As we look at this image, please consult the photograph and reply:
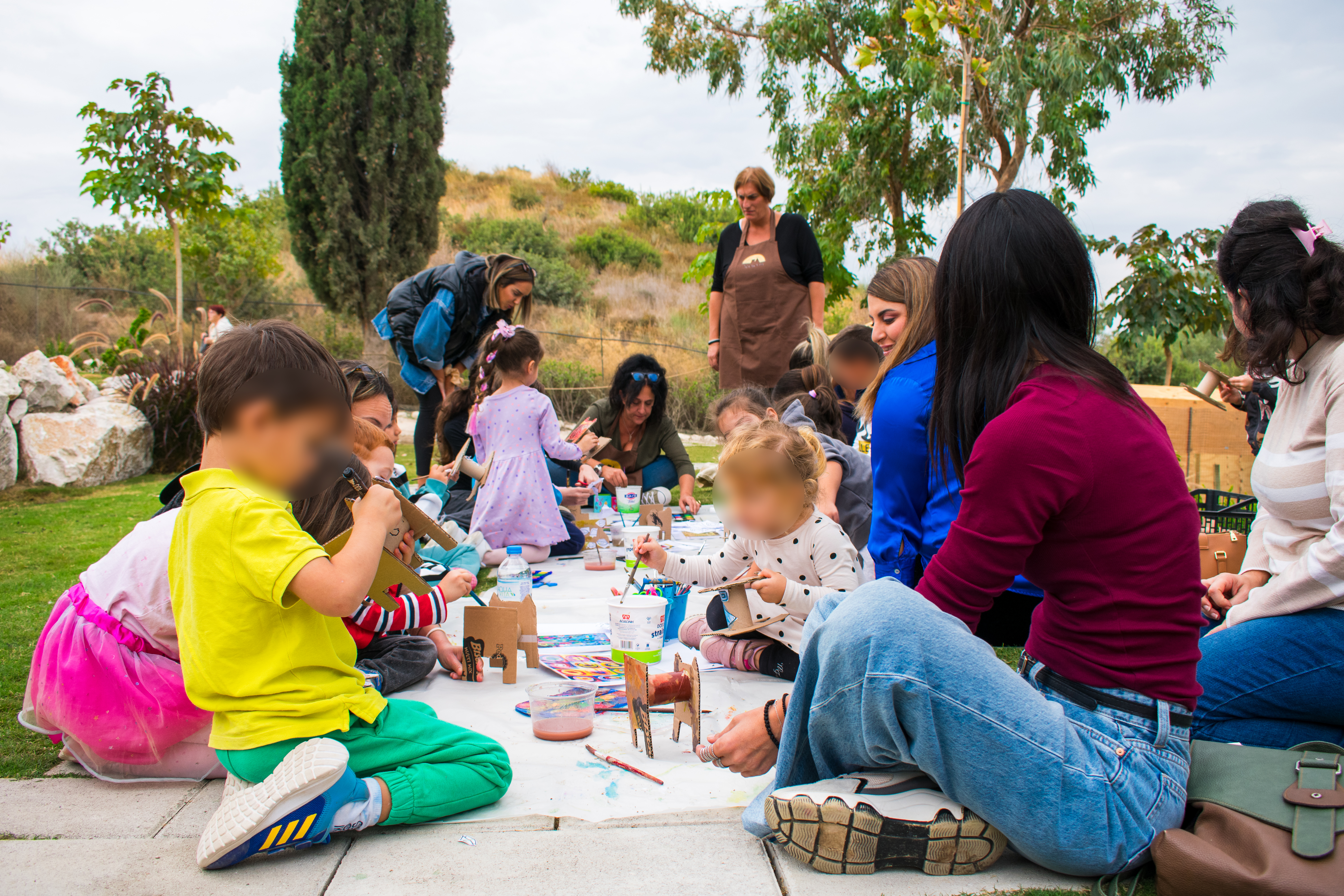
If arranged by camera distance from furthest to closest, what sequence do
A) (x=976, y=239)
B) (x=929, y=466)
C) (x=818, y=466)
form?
(x=818, y=466) → (x=929, y=466) → (x=976, y=239)

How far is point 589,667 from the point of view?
300 centimetres

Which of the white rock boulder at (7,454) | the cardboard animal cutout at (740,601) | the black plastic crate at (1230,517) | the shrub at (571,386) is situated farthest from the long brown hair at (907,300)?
the shrub at (571,386)

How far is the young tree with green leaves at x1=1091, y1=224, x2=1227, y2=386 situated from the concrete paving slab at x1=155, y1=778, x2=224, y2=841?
8.35m

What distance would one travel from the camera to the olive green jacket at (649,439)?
614 centimetres

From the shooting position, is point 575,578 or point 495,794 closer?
point 495,794

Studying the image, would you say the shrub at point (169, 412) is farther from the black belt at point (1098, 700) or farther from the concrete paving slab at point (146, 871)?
the black belt at point (1098, 700)

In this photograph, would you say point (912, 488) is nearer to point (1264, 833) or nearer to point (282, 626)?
point (1264, 833)

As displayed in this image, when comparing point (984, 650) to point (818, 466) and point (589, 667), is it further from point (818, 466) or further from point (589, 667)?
point (589, 667)

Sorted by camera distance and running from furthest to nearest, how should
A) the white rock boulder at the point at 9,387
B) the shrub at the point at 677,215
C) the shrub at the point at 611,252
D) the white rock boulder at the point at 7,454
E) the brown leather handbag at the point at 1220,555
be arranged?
the shrub at the point at 677,215 < the shrub at the point at 611,252 < the white rock boulder at the point at 9,387 < the white rock boulder at the point at 7,454 < the brown leather handbag at the point at 1220,555

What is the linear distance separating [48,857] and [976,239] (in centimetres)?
227

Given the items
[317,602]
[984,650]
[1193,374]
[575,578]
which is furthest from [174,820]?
[1193,374]

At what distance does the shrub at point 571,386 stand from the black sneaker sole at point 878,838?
11664mm

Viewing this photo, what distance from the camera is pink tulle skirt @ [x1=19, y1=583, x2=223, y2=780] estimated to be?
A: 2088 mm

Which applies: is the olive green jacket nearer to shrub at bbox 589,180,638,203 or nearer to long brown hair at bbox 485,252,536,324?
long brown hair at bbox 485,252,536,324
